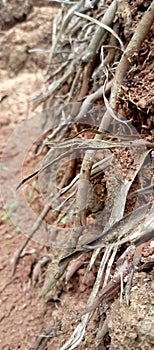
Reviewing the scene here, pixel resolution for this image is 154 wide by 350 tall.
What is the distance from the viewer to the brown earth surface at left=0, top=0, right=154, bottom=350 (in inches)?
36.8

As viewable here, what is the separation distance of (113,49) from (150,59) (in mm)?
229

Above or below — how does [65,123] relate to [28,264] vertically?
above

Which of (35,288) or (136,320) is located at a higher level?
(136,320)

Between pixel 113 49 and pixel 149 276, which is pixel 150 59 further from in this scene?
pixel 149 276

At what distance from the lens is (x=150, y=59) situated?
1.24m

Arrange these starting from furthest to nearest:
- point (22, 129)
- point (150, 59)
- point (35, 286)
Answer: point (22, 129), point (35, 286), point (150, 59)

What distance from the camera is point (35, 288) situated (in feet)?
5.11

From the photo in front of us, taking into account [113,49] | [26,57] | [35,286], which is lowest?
[35,286]

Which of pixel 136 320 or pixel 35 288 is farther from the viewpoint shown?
pixel 35 288

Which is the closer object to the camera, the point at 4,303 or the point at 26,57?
the point at 4,303

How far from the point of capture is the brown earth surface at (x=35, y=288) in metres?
0.94

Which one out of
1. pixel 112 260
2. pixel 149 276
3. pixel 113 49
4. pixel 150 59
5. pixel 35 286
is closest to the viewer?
pixel 149 276

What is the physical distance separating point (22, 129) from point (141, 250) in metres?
1.39

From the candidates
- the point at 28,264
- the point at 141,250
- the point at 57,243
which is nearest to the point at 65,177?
the point at 57,243
